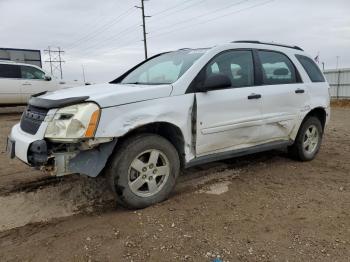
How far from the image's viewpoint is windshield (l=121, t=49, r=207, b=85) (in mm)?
4271

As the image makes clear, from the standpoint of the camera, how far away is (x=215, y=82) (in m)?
4.07

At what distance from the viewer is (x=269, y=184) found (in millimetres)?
4625

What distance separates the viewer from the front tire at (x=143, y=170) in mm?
3564

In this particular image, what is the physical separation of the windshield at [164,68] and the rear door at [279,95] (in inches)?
40.0

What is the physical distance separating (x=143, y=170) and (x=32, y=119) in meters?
1.23

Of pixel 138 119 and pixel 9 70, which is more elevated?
pixel 9 70

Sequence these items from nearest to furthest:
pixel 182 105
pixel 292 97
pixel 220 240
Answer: pixel 220 240, pixel 182 105, pixel 292 97

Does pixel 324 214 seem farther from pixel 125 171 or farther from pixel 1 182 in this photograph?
pixel 1 182

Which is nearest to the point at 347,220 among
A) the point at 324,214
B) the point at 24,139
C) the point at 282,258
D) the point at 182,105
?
the point at 324,214

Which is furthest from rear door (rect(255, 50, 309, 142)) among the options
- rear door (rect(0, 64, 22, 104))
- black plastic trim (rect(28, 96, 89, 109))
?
rear door (rect(0, 64, 22, 104))

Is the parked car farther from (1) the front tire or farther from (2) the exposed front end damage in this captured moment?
(1) the front tire

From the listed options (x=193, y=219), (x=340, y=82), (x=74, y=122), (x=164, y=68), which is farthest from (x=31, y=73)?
(x=340, y=82)

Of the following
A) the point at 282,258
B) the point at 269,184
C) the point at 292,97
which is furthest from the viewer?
the point at 292,97

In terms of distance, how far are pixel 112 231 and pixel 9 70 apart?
11856mm
